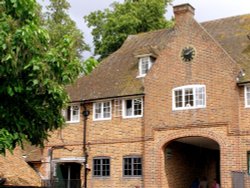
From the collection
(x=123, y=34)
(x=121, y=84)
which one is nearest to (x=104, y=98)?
(x=121, y=84)

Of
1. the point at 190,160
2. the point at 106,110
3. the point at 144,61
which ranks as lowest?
the point at 190,160

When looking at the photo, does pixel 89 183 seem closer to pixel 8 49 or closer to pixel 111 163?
pixel 111 163

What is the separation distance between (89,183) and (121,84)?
20.0 feet

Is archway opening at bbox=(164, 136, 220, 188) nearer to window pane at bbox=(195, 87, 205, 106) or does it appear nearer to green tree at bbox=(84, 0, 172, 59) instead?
window pane at bbox=(195, 87, 205, 106)

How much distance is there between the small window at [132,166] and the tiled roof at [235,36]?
24.0ft

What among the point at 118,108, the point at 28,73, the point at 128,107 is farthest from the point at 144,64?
the point at 28,73

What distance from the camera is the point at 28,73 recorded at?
14008 millimetres

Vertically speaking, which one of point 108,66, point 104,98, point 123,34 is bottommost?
point 104,98

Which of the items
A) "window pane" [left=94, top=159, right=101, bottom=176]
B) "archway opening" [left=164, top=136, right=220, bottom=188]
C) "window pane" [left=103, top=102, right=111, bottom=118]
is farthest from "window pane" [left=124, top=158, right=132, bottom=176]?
"window pane" [left=103, top=102, right=111, bottom=118]

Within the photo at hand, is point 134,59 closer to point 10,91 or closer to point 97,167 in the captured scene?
point 97,167

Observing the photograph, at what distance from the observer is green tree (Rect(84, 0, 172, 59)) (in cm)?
4170

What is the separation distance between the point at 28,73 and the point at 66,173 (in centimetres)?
1812

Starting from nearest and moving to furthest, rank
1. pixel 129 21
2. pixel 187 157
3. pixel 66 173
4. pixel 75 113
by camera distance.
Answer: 1. pixel 187 157
2. pixel 75 113
3. pixel 66 173
4. pixel 129 21

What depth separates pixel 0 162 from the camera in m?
27.6
